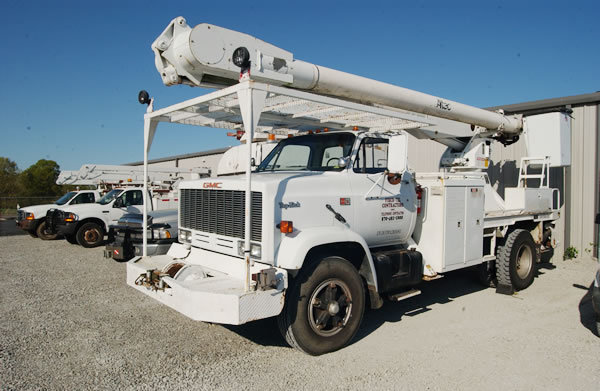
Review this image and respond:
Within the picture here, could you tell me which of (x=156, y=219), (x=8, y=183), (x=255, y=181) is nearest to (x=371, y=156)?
(x=255, y=181)

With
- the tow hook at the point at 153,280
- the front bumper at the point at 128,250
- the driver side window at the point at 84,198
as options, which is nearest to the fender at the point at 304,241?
the tow hook at the point at 153,280

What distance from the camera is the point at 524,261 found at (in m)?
7.90

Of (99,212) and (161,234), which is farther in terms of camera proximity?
(99,212)

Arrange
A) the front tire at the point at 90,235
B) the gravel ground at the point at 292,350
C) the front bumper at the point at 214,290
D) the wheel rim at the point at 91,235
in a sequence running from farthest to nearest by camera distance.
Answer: the wheel rim at the point at 91,235
the front tire at the point at 90,235
the gravel ground at the point at 292,350
the front bumper at the point at 214,290

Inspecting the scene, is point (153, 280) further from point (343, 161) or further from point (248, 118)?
point (343, 161)

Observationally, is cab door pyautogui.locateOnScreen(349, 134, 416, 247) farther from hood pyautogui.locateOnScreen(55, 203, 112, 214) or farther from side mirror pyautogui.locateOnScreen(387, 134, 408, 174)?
hood pyautogui.locateOnScreen(55, 203, 112, 214)

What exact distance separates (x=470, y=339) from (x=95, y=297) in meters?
5.63

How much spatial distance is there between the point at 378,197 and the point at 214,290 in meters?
2.41

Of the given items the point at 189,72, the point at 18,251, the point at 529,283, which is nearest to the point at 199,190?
the point at 189,72

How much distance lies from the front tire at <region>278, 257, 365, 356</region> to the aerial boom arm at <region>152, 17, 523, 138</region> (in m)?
2.10

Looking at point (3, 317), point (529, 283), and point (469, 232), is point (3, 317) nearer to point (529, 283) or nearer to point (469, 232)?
point (469, 232)

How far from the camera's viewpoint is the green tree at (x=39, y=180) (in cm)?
3650

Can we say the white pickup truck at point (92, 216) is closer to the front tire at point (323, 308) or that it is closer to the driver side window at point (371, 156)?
the driver side window at point (371, 156)

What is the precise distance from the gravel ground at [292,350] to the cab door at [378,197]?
1229 millimetres
